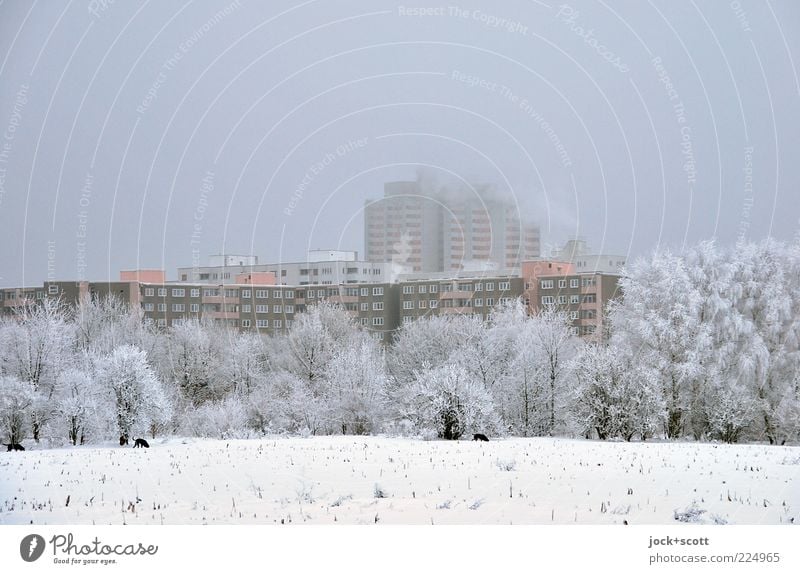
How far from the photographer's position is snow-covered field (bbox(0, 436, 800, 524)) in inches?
540

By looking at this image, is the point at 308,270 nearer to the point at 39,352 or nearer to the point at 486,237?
the point at 486,237

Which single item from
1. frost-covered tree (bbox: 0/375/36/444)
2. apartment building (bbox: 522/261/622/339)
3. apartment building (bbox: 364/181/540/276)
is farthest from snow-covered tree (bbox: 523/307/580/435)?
apartment building (bbox: 522/261/622/339)

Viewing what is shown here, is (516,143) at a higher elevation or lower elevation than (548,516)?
higher

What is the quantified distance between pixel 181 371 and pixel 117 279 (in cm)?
1744

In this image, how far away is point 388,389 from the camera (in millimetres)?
41375

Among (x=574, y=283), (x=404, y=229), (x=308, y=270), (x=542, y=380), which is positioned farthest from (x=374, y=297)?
(x=542, y=380)

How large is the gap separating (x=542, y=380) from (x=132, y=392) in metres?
16.5

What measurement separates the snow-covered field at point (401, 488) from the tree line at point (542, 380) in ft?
29.9

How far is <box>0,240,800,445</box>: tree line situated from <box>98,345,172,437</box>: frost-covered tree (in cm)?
5

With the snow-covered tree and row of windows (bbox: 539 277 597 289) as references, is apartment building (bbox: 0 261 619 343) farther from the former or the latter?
the snow-covered tree
